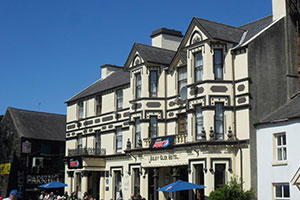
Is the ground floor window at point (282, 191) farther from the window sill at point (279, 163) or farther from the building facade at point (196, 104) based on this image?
the building facade at point (196, 104)

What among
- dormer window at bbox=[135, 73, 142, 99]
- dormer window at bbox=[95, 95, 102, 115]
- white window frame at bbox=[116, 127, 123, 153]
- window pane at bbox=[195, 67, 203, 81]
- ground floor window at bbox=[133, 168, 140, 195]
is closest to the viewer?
window pane at bbox=[195, 67, 203, 81]

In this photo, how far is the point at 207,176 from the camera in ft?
89.8

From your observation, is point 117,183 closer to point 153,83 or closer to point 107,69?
point 153,83

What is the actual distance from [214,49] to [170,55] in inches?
292

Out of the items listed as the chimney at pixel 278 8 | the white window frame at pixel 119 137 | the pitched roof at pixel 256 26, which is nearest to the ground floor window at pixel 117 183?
the white window frame at pixel 119 137

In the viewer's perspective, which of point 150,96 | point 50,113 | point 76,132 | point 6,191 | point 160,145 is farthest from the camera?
point 50,113

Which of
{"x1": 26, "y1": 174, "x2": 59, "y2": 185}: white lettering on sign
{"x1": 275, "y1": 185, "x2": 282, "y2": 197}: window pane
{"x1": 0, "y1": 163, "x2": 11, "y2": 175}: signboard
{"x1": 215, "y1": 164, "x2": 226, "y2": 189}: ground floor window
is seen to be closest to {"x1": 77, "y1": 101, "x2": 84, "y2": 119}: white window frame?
{"x1": 26, "y1": 174, "x2": 59, "y2": 185}: white lettering on sign

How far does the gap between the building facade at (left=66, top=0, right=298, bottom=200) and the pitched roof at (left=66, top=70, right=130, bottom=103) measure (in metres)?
1.05

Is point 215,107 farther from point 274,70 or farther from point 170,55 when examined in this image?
point 170,55

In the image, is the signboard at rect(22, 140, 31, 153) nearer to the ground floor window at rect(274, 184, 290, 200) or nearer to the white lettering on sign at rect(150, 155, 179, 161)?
the white lettering on sign at rect(150, 155, 179, 161)

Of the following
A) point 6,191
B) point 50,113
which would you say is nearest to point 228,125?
point 6,191

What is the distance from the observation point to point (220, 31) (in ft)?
97.8

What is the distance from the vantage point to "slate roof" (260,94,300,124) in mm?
25517

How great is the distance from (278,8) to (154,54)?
32.0 ft
